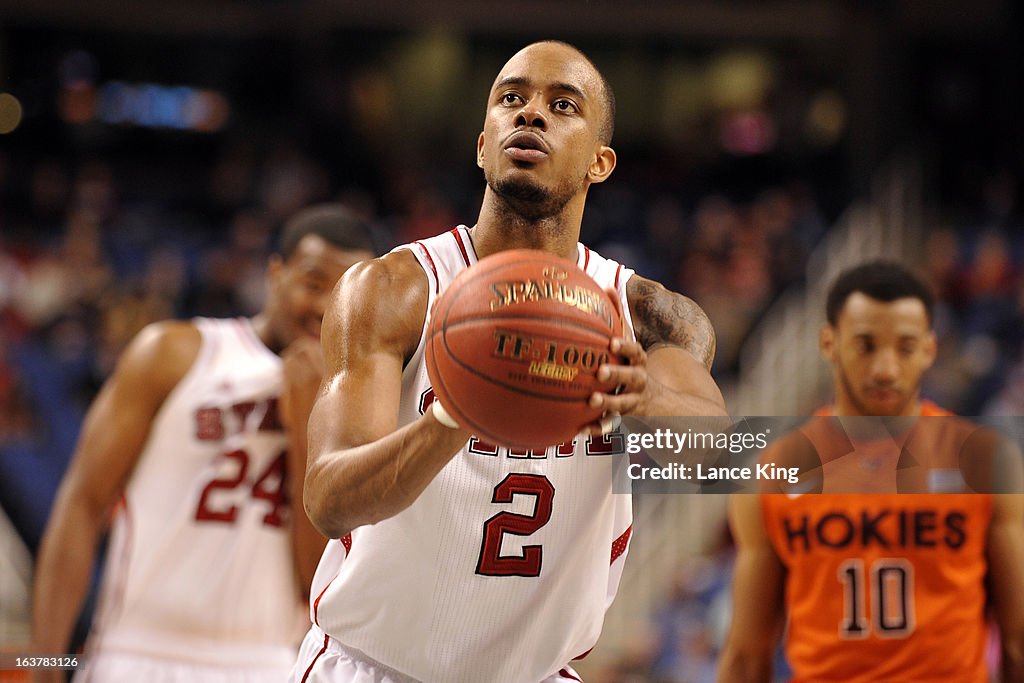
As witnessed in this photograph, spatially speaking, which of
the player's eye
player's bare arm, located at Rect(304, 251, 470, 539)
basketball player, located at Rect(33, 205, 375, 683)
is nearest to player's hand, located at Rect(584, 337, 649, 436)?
player's bare arm, located at Rect(304, 251, 470, 539)

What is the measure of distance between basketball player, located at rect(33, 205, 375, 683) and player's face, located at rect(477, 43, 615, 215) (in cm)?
138

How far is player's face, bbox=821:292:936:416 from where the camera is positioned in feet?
12.8

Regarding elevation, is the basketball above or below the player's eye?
below

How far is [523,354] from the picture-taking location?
2111mm

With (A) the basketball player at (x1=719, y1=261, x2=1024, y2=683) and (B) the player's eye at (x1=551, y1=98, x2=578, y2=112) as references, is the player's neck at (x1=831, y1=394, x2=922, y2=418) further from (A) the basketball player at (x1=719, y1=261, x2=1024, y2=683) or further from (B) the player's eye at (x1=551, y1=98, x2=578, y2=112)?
(B) the player's eye at (x1=551, y1=98, x2=578, y2=112)

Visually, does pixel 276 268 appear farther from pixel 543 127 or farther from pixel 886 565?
pixel 886 565

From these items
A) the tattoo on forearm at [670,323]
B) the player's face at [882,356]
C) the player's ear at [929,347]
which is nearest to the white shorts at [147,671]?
the tattoo on forearm at [670,323]

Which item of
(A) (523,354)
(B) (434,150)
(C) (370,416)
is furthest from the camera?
(B) (434,150)

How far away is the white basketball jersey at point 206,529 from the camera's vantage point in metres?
4.04

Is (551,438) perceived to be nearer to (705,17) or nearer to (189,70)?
(705,17)

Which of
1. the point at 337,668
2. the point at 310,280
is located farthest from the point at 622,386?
the point at 310,280

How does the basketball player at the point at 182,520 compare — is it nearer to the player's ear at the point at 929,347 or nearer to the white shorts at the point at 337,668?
the white shorts at the point at 337,668

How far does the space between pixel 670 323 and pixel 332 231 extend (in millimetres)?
1663

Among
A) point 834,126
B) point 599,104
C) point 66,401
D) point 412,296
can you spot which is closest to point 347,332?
point 412,296
